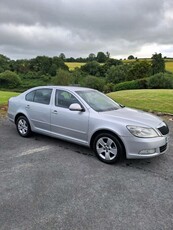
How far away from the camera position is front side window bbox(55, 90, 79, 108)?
17.5 feet

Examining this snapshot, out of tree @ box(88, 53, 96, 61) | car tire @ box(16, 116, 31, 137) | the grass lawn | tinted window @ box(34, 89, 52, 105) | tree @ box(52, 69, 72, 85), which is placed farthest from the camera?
tree @ box(88, 53, 96, 61)

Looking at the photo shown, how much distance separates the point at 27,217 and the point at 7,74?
66.1 m

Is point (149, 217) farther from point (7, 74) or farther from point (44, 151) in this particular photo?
point (7, 74)

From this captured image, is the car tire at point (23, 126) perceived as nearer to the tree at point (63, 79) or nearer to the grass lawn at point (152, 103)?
the grass lawn at point (152, 103)

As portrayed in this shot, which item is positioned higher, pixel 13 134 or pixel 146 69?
pixel 146 69

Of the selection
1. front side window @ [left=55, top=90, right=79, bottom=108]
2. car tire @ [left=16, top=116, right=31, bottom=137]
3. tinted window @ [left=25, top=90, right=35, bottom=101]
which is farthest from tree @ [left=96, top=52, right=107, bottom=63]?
front side window @ [left=55, top=90, right=79, bottom=108]

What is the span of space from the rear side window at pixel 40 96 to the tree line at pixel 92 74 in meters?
20.7

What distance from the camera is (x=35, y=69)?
77438 millimetres

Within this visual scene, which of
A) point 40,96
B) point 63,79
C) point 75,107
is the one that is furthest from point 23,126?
point 63,79

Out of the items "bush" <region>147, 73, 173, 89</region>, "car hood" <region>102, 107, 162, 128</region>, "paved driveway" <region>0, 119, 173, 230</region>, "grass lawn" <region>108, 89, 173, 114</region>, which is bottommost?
"paved driveway" <region>0, 119, 173, 230</region>

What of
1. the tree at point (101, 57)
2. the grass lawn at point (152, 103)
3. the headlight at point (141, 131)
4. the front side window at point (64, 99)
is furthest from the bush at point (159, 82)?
the tree at point (101, 57)

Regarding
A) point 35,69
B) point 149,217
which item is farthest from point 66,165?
point 35,69

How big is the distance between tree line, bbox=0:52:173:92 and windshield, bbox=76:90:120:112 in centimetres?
2066

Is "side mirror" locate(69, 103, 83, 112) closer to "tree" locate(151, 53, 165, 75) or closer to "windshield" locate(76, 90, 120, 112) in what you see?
"windshield" locate(76, 90, 120, 112)
